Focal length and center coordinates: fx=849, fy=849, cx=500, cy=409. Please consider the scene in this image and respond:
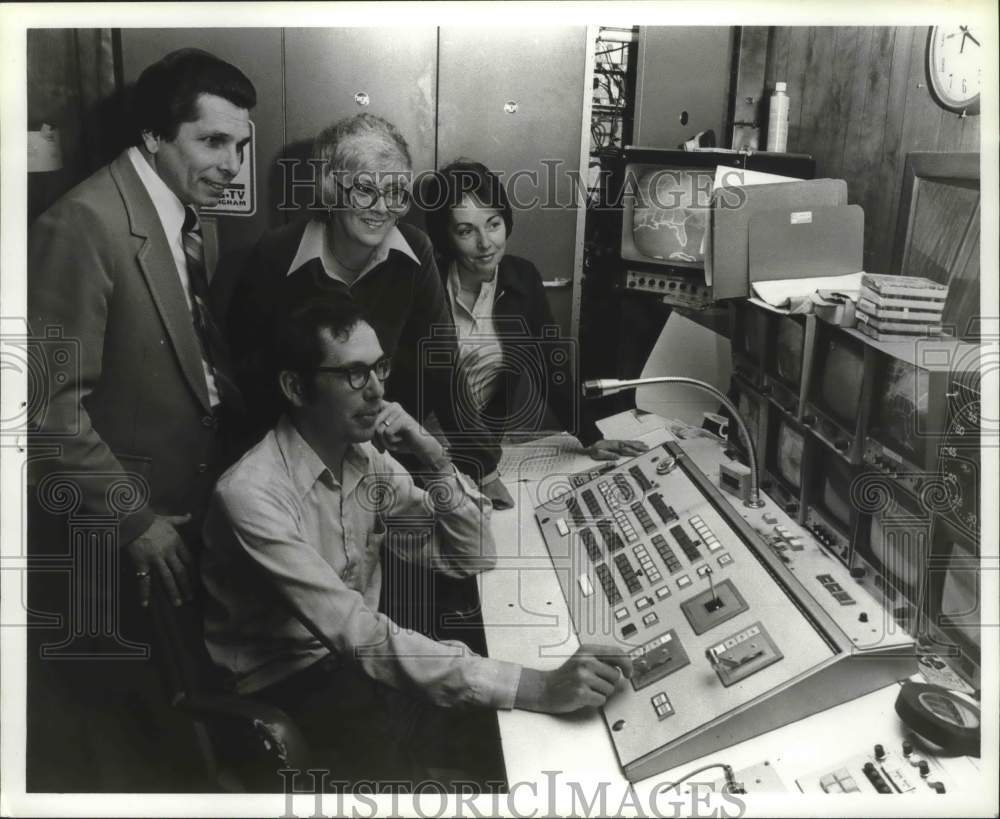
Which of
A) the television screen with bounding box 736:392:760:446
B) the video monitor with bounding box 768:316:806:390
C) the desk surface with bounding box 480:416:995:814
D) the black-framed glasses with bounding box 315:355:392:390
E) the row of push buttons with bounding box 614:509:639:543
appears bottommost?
the desk surface with bounding box 480:416:995:814

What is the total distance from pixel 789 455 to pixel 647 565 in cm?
44

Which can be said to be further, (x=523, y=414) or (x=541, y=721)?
(x=523, y=414)

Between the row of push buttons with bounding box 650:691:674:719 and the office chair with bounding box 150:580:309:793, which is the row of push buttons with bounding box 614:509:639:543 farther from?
the office chair with bounding box 150:580:309:793

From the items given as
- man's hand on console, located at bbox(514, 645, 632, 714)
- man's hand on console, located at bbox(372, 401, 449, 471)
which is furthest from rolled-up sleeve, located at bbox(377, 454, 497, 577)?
man's hand on console, located at bbox(514, 645, 632, 714)

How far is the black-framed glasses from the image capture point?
5.96 ft

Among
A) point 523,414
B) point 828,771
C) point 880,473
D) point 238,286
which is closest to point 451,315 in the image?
point 523,414

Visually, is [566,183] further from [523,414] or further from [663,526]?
[663,526]

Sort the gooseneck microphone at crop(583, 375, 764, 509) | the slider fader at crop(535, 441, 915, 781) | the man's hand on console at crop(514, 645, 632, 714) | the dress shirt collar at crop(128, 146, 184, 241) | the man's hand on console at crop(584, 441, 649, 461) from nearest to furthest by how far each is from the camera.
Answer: the slider fader at crop(535, 441, 915, 781) < the man's hand on console at crop(514, 645, 632, 714) < the dress shirt collar at crop(128, 146, 184, 241) < the gooseneck microphone at crop(583, 375, 764, 509) < the man's hand on console at crop(584, 441, 649, 461)

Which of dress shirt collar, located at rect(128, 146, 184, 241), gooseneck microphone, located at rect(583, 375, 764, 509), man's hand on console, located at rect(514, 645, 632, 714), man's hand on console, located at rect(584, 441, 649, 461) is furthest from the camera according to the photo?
man's hand on console, located at rect(584, 441, 649, 461)

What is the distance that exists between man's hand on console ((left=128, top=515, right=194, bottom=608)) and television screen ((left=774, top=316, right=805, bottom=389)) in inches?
52.8

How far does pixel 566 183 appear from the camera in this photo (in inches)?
73.0

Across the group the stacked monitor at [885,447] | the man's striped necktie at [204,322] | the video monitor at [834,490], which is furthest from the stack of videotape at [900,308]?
the man's striped necktie at [204,322]

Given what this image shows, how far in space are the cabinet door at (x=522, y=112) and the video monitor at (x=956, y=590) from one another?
3.31 ft

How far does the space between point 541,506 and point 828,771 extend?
2.56 feet
